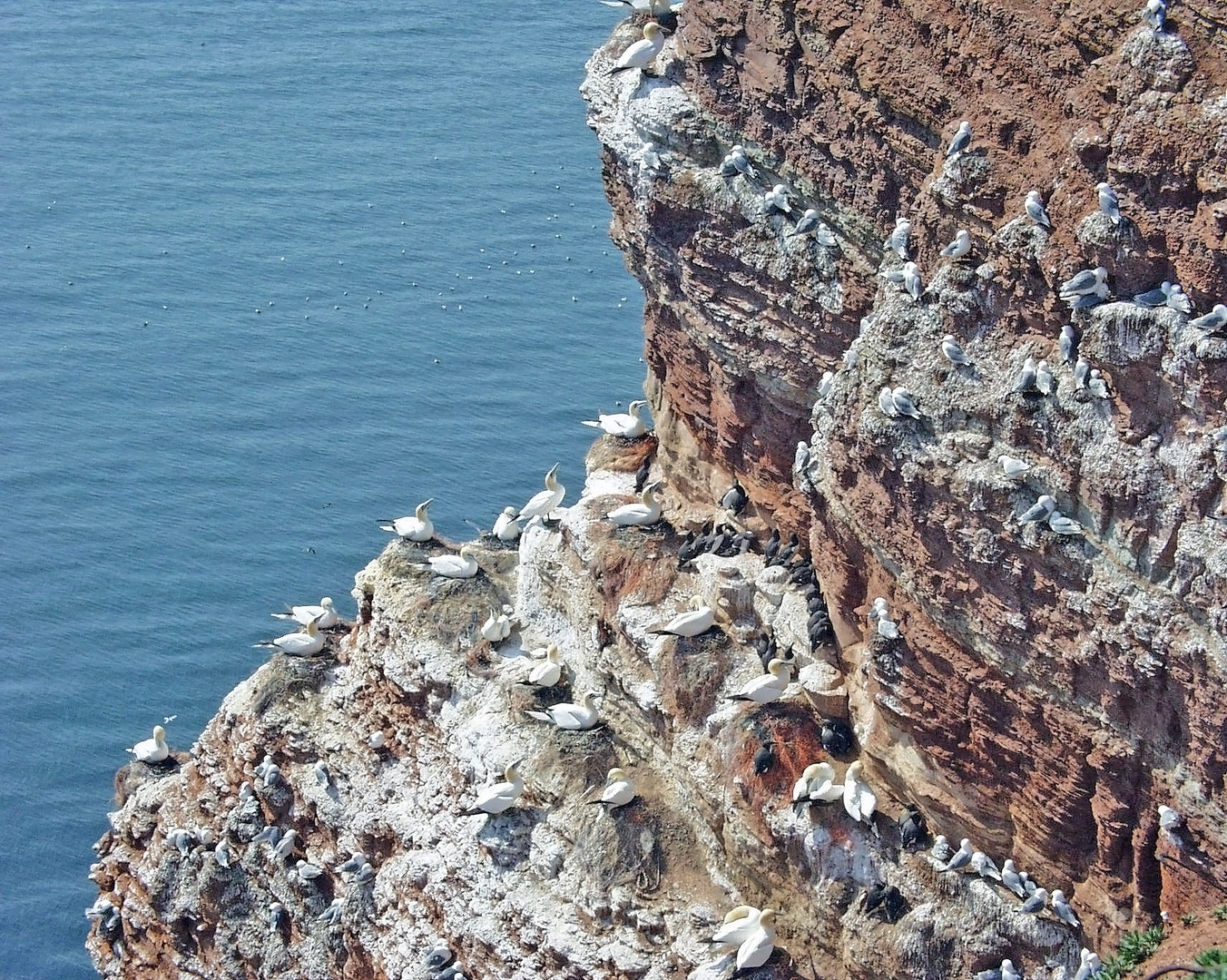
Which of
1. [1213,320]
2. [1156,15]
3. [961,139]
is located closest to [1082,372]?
[1213,320]

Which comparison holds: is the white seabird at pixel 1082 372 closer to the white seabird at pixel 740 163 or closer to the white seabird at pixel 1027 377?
the white seabird at pixel 1027 377

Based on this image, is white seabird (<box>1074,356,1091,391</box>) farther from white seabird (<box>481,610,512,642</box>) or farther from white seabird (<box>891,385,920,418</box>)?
white seabird (<box>481,610,512,642</box>)

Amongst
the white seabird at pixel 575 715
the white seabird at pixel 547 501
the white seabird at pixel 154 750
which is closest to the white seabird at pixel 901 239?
the white seabird at pixel 575 715

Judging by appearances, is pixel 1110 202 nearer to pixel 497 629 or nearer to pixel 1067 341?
pixel 1067 341

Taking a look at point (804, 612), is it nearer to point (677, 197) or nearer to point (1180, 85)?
point (677, 197)

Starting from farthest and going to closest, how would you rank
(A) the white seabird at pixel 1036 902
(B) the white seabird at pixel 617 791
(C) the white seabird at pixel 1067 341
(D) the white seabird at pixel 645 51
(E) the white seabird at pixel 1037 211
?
(D) the white seabird at pixel 645 51
(B) the white seabird at pixel 617 791
(A) the white seabird at pixel 1036 902
(E) the white seabird at pixel 1037 211
(C) the white seabird at pixel 1067 341

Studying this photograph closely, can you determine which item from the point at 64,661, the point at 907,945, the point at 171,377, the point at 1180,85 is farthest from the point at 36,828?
the point at 1180,85
